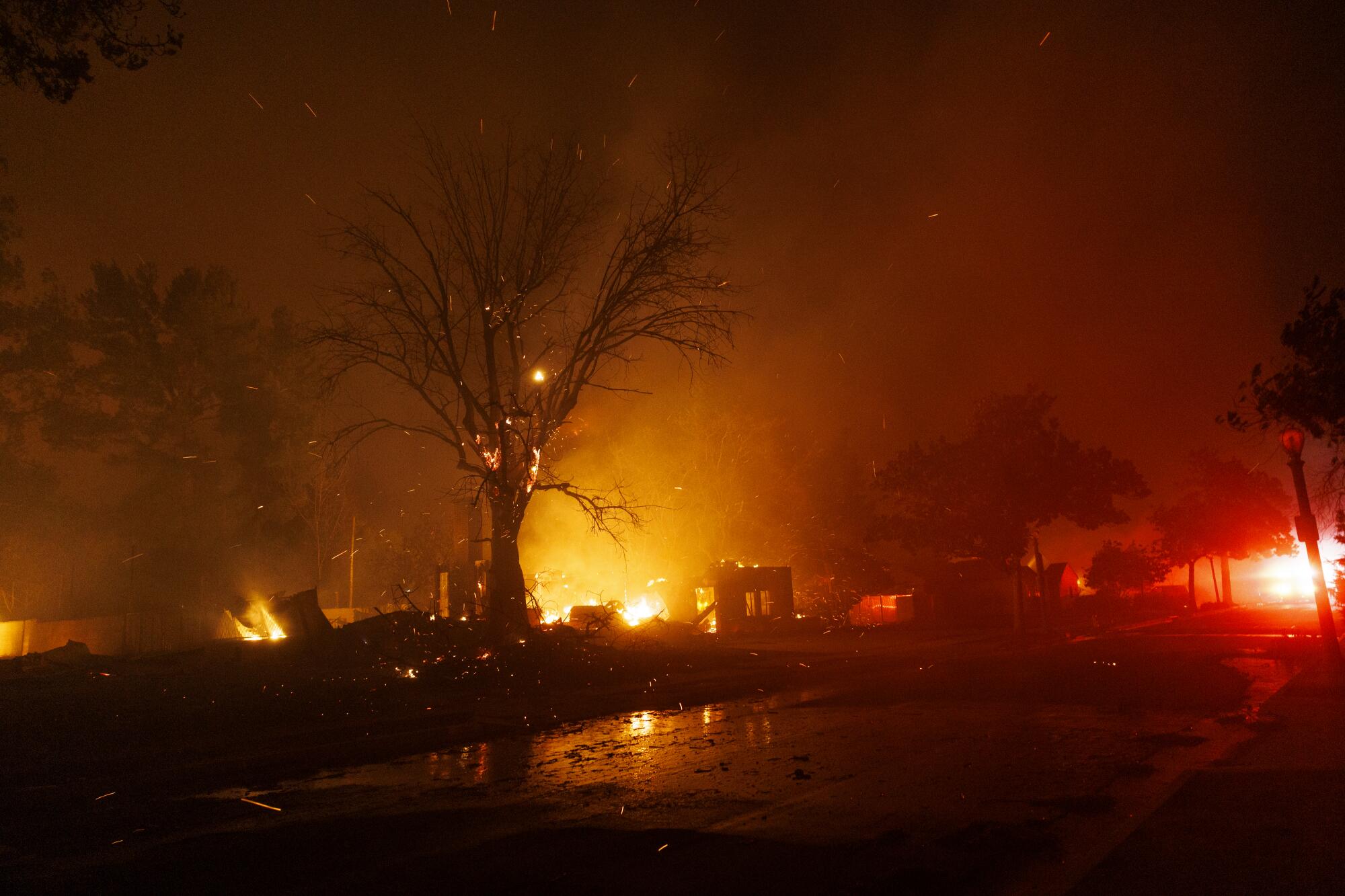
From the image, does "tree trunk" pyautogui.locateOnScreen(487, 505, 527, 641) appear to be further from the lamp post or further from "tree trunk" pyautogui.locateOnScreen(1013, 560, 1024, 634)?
Answer: "tree trunk" pyautogui.locateOnScreen(1013, 560, 1024, 634)

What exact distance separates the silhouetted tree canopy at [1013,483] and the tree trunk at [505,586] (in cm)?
1680

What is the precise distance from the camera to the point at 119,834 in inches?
254

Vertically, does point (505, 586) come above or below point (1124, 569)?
above

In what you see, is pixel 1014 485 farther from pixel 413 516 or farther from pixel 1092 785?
pixel 413 516

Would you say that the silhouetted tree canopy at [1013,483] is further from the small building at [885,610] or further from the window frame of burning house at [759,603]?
the small building at [885,610]

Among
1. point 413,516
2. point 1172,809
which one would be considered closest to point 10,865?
point 1172,809

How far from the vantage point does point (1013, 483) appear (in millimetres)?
Result: 28188

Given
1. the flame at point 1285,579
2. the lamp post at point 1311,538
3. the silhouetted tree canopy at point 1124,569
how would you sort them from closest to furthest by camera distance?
Result: the lamp post at point 1311,538 < the silhouetted tree canopy at point 1124,569 < the flame at point 1285,579

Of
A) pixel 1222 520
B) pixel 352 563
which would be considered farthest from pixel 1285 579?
pixel 352 563

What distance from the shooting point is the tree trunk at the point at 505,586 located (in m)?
17.2

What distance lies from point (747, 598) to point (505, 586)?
1584 centimetres

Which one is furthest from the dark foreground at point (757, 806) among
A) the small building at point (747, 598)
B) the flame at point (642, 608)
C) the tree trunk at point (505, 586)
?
the flame at point (642, 608)

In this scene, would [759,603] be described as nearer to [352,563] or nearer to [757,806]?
[352,563]

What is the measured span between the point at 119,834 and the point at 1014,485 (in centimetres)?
2648
